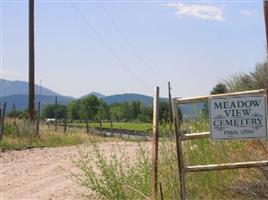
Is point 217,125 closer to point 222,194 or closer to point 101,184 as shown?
point 222,194

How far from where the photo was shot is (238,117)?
21.9 ft

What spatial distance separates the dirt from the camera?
1120cm

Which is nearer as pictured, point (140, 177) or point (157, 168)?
point (157, 168)

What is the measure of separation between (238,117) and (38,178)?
7760mm

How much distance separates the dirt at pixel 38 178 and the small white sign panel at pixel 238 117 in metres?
3.69

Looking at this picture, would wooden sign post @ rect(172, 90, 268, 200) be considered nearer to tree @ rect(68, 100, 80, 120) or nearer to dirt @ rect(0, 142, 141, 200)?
dirt @ rect(0, 142, 141, 200)

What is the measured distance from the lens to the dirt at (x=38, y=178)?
11.2 m

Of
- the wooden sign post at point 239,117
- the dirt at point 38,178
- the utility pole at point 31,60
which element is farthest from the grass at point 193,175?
the utility pole at point 31,60

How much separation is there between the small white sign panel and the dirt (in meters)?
3.69

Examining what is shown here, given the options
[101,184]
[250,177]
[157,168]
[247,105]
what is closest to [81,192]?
[101,184]

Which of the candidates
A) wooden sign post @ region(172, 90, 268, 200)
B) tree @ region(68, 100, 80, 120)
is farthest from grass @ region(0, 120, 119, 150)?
tree @ region(68, 100, 80, 120)

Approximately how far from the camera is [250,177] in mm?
7477

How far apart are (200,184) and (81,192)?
3431 mm

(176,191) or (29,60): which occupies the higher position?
(29,60)
